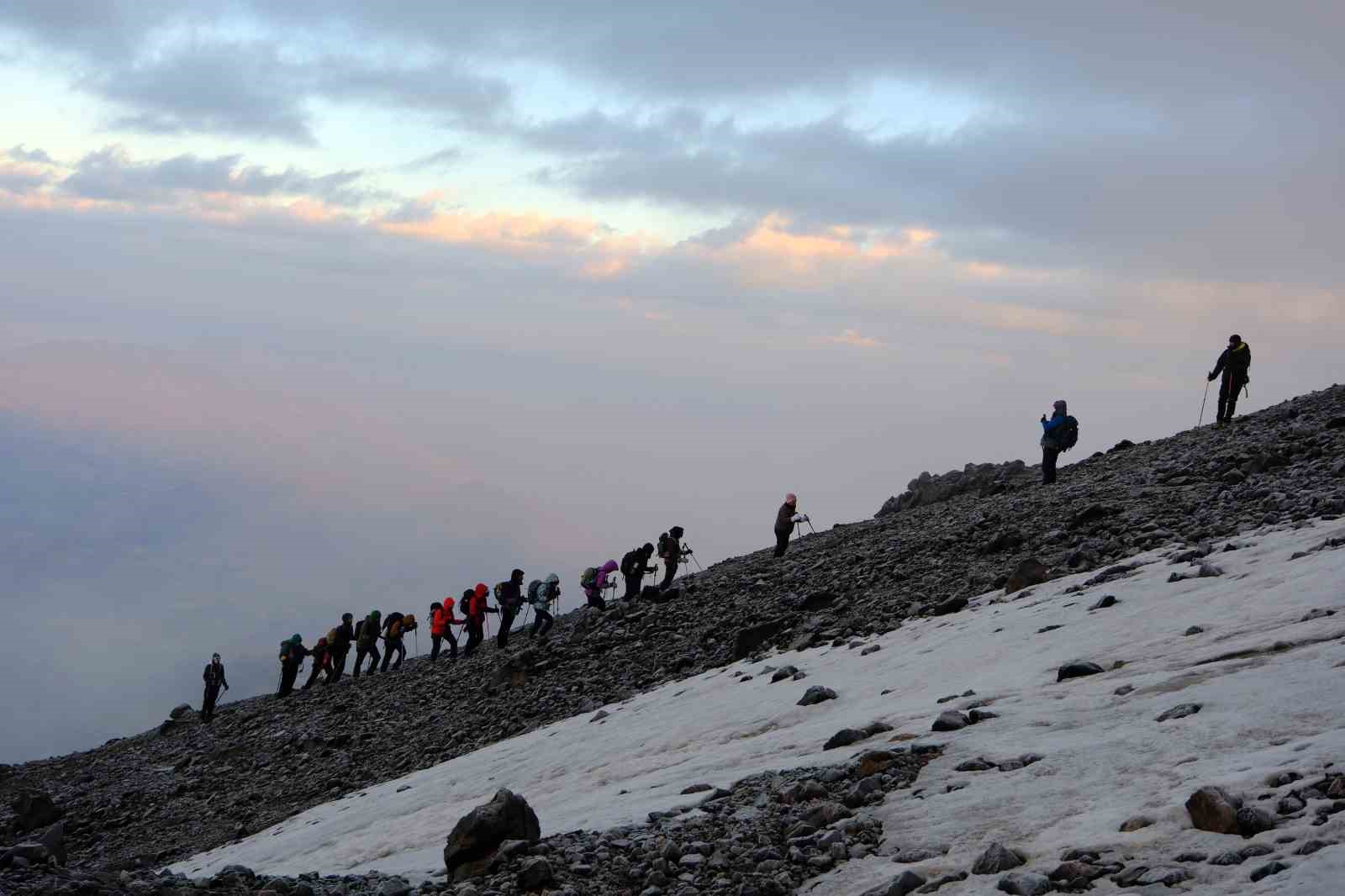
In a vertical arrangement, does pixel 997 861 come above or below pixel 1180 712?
below

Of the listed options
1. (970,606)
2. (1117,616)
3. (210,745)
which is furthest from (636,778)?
(210,745)

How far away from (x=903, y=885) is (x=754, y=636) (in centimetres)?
1639

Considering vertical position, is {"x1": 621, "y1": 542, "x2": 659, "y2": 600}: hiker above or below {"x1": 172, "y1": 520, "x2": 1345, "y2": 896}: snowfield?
above

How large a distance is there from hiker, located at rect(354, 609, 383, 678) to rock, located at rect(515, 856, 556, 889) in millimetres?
31390

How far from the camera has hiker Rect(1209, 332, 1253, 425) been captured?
1201 inches

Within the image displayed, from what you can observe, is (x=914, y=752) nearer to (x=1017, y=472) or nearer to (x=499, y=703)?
(x=499, y=703)

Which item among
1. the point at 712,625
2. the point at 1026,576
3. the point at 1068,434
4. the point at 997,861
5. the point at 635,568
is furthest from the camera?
the point at 635,568

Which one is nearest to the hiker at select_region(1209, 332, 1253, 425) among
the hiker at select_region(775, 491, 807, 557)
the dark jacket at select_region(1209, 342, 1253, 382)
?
the dark jacket at select_region(1209, 342, 1253, 382)

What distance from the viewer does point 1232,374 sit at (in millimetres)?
31094

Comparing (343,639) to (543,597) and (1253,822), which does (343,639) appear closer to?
(543,597)

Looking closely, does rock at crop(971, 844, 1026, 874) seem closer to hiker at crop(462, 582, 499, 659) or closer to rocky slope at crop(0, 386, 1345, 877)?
rocky slope at crop(0, 386, 1345, 877)

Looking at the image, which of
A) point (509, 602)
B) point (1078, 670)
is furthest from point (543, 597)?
point (1078, 670)

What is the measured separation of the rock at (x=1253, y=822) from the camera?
7.57 m

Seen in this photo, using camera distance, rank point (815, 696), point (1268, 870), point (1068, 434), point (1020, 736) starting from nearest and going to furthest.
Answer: point (1268, 870)
point (1020, 736)
point (815, 696)
point (1068, 434)
